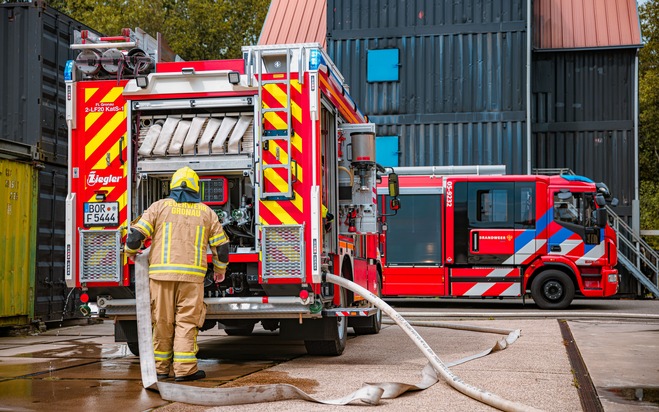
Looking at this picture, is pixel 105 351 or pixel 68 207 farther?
pixel 105 351

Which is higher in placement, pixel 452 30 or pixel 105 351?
pixel 452 30

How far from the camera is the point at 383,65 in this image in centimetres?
2498

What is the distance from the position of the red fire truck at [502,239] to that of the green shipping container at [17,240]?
7.49 meters

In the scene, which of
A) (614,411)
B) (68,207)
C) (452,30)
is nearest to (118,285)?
(68,207)

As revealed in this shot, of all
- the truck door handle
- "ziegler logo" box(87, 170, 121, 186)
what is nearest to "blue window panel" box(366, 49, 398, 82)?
the truck door handle

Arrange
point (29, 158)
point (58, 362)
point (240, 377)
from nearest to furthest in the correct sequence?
point (240, 377) → point (58, 362) → point (29, 158)

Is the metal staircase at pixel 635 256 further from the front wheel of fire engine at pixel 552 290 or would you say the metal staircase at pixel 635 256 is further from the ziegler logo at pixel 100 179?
the ziegler logo at pixel 100 179

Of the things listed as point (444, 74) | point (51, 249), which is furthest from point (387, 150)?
point (51, 249)

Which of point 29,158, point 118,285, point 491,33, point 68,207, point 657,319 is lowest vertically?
point 657,319

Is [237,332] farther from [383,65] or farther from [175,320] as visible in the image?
[383,65]

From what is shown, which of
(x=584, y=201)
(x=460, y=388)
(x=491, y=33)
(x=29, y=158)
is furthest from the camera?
(x=491, y=33)

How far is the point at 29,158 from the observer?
13.2 m

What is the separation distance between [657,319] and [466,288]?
4.44 m

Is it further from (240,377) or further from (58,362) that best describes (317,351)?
(58,362)
